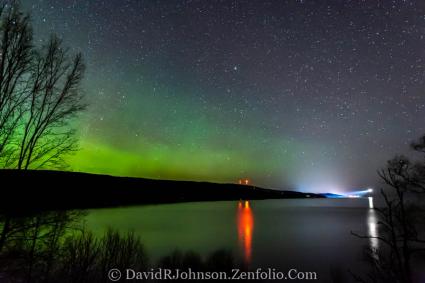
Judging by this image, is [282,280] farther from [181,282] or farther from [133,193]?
[133,193]

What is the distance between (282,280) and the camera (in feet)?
69.9

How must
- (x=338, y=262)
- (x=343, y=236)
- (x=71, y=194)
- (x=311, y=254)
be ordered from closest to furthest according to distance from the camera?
(x=338, y=262) → (x=311, y=254) → (x=343, y=236) → (x=71, y=194)

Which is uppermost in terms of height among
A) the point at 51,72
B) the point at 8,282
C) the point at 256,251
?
the point at 51,72

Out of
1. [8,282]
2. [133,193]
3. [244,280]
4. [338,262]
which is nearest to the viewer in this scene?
[8,282]

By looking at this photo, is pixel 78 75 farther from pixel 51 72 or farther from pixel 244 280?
pixel 244 280

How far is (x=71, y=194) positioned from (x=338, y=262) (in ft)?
351

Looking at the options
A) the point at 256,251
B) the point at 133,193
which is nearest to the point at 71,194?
the point at 133,193

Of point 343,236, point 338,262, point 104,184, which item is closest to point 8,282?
point 338,262

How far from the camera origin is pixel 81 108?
19.4 ft

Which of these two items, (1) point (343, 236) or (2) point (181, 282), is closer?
(2) point (181, 282)

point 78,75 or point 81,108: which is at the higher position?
point 78,75

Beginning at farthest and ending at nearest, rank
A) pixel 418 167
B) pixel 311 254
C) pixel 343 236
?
pixel 343 236
pixel 311 254
pixel 418 167

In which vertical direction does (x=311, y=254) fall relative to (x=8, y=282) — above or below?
below

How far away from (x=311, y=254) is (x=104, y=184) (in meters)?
134
